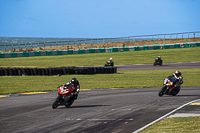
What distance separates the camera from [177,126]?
11344mm

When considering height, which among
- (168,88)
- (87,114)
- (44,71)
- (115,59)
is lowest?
(87,114)

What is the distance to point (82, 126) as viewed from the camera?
454 inches

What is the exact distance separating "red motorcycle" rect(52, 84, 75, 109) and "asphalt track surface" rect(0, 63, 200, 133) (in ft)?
0.95

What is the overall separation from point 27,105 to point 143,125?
6.87m

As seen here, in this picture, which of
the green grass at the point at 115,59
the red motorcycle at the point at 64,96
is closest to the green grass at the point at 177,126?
the red motorcycle at the point at 64,96

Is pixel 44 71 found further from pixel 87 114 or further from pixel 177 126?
pixel 177 126

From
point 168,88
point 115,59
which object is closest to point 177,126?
point 168,88

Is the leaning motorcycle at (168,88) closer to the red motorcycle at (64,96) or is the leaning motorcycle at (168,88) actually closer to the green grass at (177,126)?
the red motorcycle at (64,96)

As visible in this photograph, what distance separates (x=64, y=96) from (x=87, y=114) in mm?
2206

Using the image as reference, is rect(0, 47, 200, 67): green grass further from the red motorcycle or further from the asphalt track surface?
the red motorcycle

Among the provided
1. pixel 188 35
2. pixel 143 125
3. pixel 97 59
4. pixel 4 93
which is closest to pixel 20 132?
pixel 143 125

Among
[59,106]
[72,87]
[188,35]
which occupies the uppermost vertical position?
[188,35]

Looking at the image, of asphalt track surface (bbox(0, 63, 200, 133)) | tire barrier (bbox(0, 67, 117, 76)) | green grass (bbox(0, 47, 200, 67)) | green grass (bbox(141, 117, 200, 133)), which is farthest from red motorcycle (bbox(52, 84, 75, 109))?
green grass (bbox(0, 47, 200, 67))

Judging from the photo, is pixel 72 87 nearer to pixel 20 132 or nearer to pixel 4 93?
pixel 20 132
